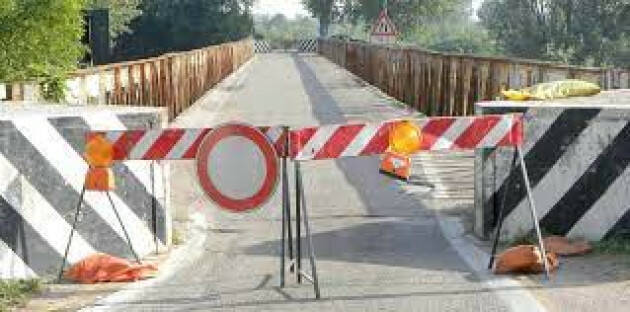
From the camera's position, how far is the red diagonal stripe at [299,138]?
723 cm

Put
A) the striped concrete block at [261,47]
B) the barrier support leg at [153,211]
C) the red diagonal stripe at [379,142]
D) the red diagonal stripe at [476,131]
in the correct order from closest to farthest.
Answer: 1. the red diagonal stripe at [379,142]
2. the red diagonal stripe at [476,131]
3. the barrier support leg at [153,211]
4. the striped concrete block at [261,47]

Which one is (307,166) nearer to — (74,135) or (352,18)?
(74,135)

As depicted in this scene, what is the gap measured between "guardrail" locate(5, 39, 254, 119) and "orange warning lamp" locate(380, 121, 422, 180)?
4232 millimetres

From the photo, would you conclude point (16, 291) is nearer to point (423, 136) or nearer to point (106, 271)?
point (106, 271)

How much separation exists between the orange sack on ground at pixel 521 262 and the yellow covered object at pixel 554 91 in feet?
6.72

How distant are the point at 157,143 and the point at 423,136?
5.91 feet

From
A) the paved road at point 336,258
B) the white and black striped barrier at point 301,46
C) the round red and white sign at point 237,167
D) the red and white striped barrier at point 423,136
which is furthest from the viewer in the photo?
the white and black striped barrier at point 301,46

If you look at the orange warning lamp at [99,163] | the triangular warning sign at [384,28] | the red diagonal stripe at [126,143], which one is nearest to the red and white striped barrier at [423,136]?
the red diagonal stripe at [126,143]

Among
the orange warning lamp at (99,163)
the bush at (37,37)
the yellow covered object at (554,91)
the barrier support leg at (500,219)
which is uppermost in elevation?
the bush at (37,37)

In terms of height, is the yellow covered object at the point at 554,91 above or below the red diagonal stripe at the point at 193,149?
above

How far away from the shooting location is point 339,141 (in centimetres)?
734

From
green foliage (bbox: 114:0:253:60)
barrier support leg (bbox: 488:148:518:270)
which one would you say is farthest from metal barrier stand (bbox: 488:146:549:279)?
green foliage (bbox: 114:0:253:60)

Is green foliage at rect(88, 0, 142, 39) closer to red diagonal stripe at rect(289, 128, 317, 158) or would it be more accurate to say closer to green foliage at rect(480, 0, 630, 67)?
green foliage at rect(480, 0, 630, 67)

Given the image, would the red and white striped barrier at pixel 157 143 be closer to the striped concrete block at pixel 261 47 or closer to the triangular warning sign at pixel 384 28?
the triangular warning sign at pixel 384 28
